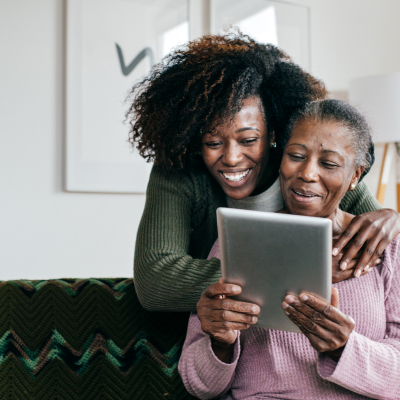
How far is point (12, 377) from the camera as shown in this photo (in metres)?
1.17

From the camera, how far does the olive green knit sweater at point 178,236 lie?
111 centimetres

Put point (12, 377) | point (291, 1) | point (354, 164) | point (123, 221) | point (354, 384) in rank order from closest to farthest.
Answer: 1. point (354, 384)
2. point (354, 164)
3. point (12, 377)
4. point (123, 221)
5. point (291, 1)

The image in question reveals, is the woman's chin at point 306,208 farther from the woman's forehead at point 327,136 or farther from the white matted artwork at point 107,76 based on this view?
the white matted artwork at point 107,76

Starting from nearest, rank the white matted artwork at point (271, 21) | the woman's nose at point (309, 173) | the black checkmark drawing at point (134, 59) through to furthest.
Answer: the woman's nose at point (309, 173)
the black checkmark drawing at point (134, 59)
the white matted artwork at point (271, 21)

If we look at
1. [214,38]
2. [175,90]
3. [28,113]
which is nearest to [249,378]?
[175,90]

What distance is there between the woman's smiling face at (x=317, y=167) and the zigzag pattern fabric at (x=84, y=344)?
50 centimetres

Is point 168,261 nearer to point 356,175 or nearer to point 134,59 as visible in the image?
point 356,175

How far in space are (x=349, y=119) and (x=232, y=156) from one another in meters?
0.31

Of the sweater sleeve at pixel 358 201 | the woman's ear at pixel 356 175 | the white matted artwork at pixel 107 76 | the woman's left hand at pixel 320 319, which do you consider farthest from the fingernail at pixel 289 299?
the white matted artwork at pixel 107 76

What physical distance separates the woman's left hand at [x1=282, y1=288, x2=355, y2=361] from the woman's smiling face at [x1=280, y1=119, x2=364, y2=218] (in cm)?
25

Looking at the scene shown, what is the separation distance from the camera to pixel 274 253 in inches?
30.6

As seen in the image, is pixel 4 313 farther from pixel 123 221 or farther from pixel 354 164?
pixel 123 221

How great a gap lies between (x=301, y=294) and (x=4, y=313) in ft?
2.56

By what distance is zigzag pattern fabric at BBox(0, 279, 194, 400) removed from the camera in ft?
3.86
